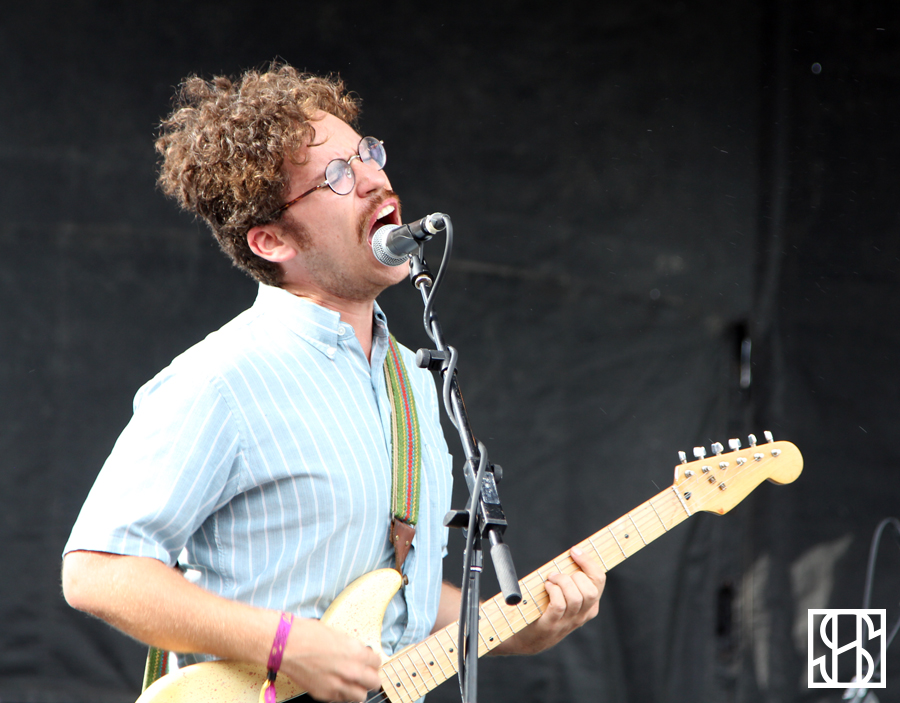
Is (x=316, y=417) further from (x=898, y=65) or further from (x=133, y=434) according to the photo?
(x=898, y=65)

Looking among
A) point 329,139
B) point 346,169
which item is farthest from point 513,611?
point 329,139

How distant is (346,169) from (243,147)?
26 centimetres

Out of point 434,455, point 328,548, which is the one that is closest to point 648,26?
point 434,455

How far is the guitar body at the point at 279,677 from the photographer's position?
1.52 m

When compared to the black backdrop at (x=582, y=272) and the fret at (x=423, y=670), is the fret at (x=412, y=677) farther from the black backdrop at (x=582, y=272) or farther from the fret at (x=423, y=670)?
the black backdrop at (x=582, y=272)

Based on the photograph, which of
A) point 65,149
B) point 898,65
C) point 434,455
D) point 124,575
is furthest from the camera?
point 898,65

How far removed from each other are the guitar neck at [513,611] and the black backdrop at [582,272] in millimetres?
990

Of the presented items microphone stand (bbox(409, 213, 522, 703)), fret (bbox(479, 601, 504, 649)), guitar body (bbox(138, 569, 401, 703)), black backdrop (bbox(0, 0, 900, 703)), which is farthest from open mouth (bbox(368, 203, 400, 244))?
black backdrop (bbox(0, 0, 900, 703))

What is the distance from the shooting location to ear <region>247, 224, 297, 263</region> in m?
1.96

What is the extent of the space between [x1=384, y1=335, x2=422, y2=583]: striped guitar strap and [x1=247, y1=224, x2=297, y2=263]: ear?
320 mm

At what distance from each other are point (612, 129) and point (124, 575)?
228 centimetres

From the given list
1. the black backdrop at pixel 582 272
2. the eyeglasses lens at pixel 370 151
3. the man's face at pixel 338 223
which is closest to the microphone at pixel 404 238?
the man's face at pixel 338 223

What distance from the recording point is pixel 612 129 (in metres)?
3.04

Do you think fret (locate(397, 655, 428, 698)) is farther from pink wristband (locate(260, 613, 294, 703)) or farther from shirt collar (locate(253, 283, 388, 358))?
shirt collar (locate(253, 283, 388, 358))
